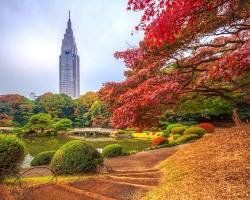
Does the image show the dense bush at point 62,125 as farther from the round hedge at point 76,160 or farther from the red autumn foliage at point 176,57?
the red autumn foliage at point 176,57

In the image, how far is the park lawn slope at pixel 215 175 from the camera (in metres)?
6.18

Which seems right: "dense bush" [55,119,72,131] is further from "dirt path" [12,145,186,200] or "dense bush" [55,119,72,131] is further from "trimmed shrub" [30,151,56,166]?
"dirt path" [12,145,186,200]

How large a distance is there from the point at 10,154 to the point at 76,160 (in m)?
1.94

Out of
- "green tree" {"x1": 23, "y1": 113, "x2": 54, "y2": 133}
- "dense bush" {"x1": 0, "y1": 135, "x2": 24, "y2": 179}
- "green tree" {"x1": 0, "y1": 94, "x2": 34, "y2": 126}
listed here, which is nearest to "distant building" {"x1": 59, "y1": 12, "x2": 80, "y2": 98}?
"green tree" {"x1": 0, "y1": 94, "x2": 34, "y2": 126}

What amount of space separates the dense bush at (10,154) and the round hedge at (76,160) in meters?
1.29

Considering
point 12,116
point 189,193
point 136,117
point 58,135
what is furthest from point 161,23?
point 12,116

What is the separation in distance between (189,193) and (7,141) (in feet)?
17.6

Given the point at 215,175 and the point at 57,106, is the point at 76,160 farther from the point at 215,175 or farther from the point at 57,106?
the point at 57,106

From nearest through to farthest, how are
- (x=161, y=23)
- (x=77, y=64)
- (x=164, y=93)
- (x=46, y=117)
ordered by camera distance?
1. (x=161, y=23)
2. (x=164, y=93)
3. (x=46, y=117)
4. (x=77, y=64)

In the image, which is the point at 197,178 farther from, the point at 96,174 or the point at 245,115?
the point at 245,115

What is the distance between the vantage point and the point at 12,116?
189ft

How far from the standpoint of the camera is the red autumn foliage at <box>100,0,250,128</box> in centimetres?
521

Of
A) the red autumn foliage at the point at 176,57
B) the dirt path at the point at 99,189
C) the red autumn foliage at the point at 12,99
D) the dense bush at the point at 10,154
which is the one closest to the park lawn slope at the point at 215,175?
the dirt path at the point at 99,189

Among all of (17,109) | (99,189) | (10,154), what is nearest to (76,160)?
(10,154)
